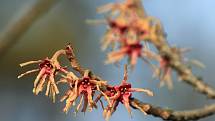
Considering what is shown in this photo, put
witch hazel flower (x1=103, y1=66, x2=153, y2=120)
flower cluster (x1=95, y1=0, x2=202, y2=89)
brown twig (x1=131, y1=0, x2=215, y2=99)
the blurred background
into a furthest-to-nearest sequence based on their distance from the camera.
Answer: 1. the blurred background
2. brown twig (x1=131, y1=0, x2=215, y2=99)
3. flower cluster (x1=95, y1=0, x2=202, y2=89)
4. witch hazel flower (x1=103, y1=66, x2=153, y2=120)

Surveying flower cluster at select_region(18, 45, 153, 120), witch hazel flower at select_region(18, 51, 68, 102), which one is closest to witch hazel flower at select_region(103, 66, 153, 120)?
flower cluster at select_region(18, 45, 153, 120)

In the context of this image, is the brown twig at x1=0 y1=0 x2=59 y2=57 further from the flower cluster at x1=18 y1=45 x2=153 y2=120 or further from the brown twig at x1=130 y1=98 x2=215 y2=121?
the brown twig at x1=130 y1=98 x2=215 y2=121

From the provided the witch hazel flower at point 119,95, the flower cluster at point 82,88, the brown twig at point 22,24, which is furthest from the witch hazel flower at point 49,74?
the brown twig at point 22,24

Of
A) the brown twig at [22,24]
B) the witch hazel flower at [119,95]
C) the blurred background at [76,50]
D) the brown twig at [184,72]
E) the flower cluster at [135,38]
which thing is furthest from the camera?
the blurred background at [76,50]

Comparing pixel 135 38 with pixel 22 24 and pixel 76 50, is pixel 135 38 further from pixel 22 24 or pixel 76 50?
pixel 76 50

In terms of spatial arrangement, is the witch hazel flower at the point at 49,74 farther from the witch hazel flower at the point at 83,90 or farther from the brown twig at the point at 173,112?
the brown twig at the point at 173,112

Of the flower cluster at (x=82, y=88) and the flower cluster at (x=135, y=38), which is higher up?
the flower cluster at (x=135, y=38)
